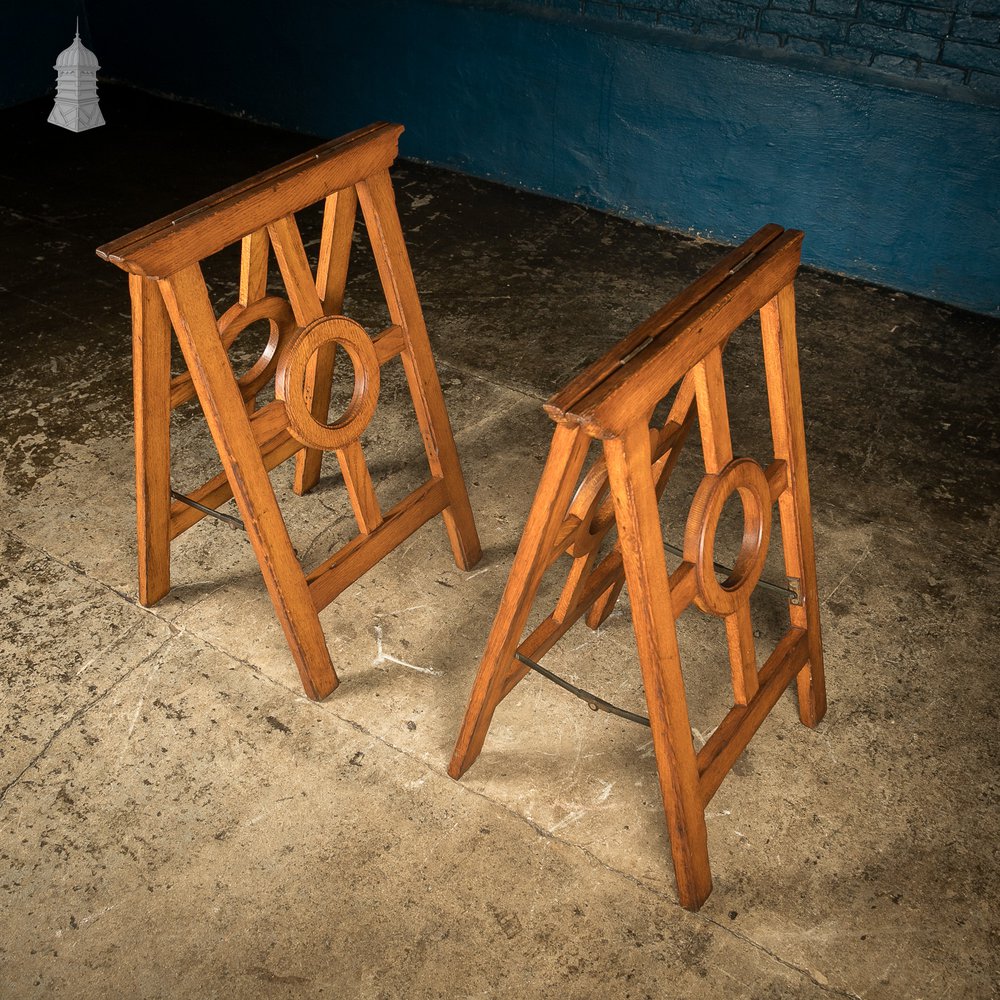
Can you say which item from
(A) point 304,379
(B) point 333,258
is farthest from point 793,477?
(B) point 333,258

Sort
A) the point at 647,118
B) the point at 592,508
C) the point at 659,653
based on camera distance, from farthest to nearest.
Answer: the point at 647,118, the point at 592,508, the point at 659,653

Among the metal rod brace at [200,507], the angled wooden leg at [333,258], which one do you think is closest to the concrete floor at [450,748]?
the metal rod brace at [200,507]

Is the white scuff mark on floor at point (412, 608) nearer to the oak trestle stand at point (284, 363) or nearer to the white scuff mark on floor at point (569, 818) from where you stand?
the oak trestle stand at point (284, 363)

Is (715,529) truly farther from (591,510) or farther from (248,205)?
(248,205)

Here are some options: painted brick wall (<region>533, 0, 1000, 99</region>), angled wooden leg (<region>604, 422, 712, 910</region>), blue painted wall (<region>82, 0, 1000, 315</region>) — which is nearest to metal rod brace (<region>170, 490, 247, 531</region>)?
angled wooden leg (<region>604, 422, 712, 910</region>)

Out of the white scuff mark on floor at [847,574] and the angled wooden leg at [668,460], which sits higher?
the angled wooden leg at [668,460]

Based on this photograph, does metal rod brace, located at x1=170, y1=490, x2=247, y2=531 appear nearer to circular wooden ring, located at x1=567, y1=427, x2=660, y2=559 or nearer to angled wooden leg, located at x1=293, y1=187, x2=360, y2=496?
angled wooden leg, located at x1=293, y1=187, x2=360, y2=496

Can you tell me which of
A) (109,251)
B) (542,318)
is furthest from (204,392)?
(542,318)

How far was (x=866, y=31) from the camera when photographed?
431 cm

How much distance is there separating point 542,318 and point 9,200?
291 centimetres

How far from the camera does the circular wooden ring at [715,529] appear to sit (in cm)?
199

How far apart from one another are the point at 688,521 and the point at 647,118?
3.47 m

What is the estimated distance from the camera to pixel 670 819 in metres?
2.15

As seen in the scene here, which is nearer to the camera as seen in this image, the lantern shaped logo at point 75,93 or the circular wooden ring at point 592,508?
the circular wooden ring at point 592,508
